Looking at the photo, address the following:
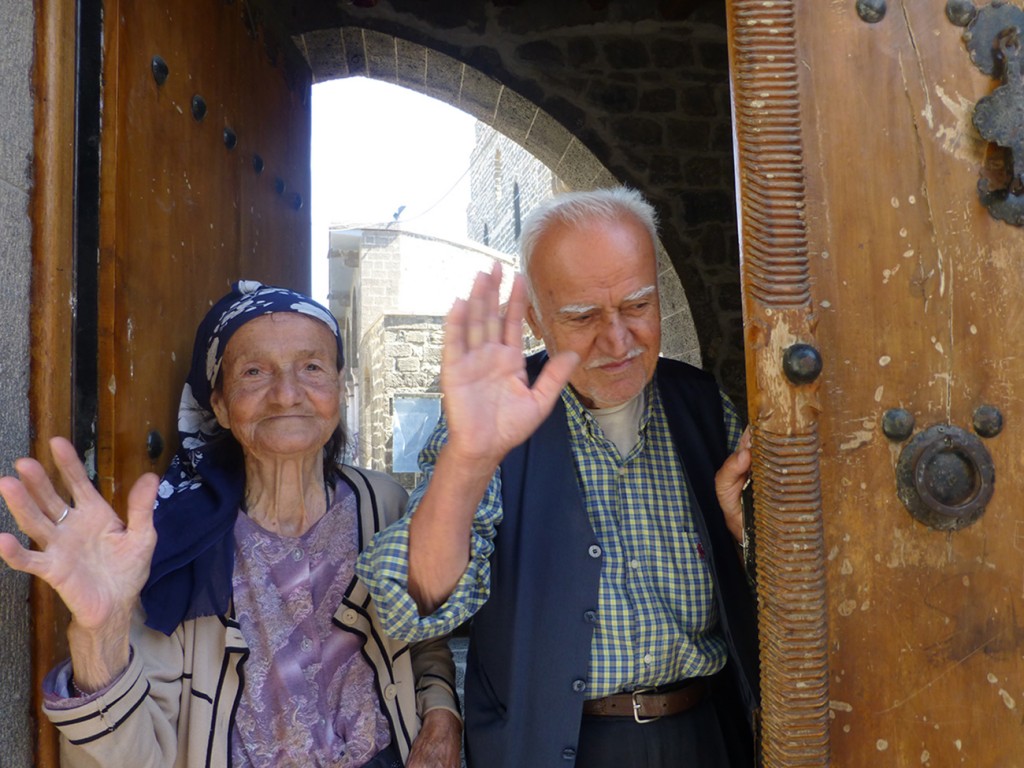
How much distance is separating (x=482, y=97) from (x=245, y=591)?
3.72m

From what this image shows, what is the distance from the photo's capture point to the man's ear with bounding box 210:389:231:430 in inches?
69.9

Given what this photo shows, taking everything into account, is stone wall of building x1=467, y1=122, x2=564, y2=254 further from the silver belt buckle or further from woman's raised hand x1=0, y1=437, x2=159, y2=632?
woman's raised hand x1=0, y1=437, x2=159, y2=632

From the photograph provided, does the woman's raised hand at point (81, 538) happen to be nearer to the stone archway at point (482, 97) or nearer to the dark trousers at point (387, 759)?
the dark trousers at point (387, 759)

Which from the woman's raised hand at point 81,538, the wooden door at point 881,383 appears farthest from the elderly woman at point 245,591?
the wooden door at point 881,383

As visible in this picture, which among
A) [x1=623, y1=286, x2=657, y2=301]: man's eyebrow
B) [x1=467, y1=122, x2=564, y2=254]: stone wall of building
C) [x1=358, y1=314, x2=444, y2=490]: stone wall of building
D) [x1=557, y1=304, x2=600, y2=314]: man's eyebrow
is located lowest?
[x1=557, y1=304, x2=600, y2=314]: man's eyebrow

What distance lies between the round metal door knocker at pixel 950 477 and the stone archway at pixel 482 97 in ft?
11.0

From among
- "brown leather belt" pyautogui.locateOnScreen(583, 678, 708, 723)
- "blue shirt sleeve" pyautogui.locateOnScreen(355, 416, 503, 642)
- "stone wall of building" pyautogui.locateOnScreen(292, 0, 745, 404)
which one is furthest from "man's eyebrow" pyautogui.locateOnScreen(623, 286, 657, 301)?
"stone wall of building" pyautogui.locateOnScreen(292, 0, 745, 404)

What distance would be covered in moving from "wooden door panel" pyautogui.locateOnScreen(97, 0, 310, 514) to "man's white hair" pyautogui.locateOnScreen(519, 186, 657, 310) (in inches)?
28.2

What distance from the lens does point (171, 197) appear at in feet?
5.90

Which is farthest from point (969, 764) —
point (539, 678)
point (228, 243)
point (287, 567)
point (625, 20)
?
point (625, 20)

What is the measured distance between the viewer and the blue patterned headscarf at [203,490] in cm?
154

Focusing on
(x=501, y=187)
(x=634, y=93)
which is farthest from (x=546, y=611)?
(x=501, y=187)

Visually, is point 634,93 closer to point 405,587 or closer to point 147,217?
point 147,217

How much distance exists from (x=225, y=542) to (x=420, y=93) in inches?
150
